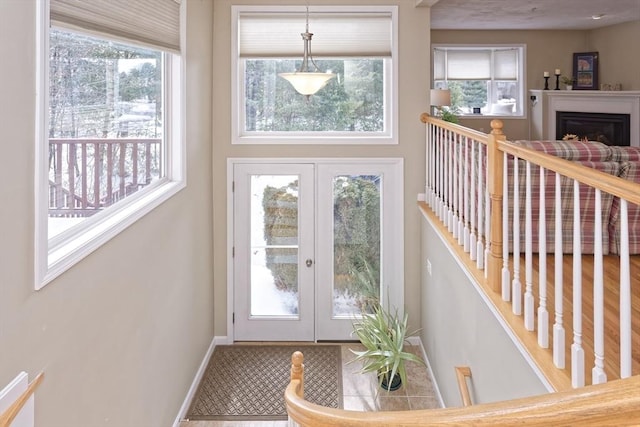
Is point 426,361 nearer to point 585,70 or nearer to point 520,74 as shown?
point 520,74

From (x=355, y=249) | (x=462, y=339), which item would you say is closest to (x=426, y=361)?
(x=355, y=249)

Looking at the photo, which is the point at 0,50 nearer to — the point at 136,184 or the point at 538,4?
the point at 136,184

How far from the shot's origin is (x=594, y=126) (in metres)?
8.20

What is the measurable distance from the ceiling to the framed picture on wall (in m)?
0.42

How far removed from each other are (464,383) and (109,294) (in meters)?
1.94

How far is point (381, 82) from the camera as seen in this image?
511cm

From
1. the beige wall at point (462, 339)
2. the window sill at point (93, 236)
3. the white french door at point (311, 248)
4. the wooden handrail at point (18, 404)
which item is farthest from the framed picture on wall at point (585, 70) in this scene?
the wooden handrail at point (18, 404)

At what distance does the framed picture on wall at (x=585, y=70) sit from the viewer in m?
8.30

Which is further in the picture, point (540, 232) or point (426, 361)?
point (426, 361)

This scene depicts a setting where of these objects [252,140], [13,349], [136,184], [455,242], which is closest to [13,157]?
[13,349]

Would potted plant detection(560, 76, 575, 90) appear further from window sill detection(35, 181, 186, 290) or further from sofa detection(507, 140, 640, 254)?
window sill detection(35, 181, 186, 290)

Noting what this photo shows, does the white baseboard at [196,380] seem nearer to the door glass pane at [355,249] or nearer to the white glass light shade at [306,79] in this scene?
the door glass pane at [355,249]

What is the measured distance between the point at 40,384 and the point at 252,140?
345 cm

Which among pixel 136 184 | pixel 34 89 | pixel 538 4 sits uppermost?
pixel 538 4
